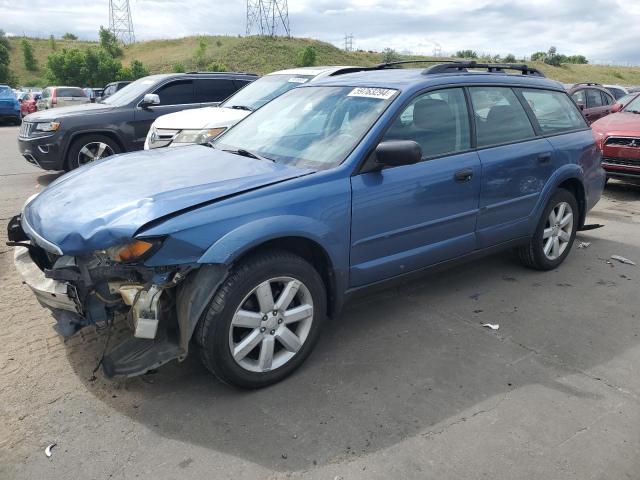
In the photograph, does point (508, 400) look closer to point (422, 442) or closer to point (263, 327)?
point (422, 442)

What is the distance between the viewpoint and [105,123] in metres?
8.32

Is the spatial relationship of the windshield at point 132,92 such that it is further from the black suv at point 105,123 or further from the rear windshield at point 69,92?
the rear windshield at point 69,92

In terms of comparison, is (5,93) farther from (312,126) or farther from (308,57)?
(308,57)

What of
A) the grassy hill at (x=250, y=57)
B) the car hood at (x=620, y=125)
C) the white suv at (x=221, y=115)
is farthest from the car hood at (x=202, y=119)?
the grassy hill at (x=250, y=57)

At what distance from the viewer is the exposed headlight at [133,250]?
2.52m

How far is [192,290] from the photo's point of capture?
8.71 feet

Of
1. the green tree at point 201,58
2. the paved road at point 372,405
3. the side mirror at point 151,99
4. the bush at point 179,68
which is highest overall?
the green tree at point 201,58

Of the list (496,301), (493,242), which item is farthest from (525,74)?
(496,301)

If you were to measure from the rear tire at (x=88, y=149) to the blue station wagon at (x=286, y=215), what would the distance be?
16.7ft

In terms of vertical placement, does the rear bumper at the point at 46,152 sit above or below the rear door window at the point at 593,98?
below

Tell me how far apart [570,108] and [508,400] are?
3.34m

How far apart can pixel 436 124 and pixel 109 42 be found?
85.7 metres

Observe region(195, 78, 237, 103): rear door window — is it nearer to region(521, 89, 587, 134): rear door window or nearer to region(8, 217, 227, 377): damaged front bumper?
region(521, 89, 587, 134): rear door window

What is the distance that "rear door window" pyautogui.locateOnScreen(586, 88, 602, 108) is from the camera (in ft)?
43.4
